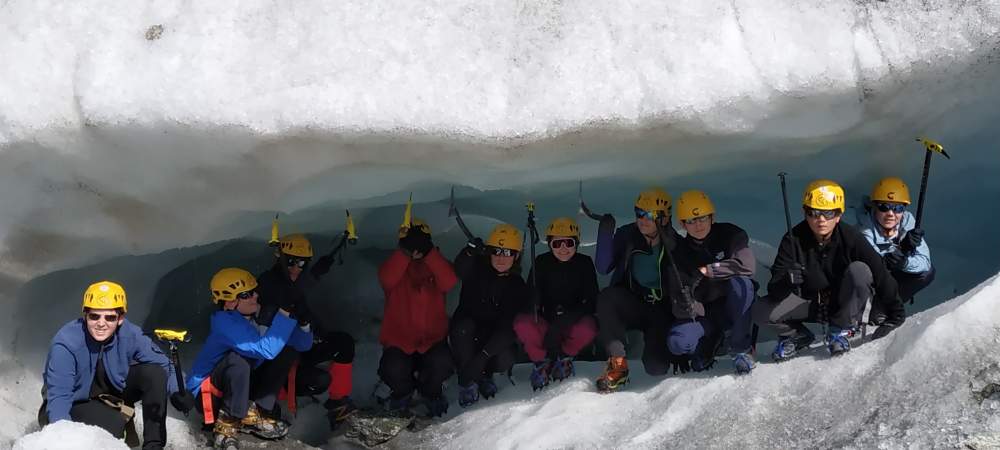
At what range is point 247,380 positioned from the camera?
15.8 ft

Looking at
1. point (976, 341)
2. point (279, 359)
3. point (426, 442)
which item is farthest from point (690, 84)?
point (279, 359)

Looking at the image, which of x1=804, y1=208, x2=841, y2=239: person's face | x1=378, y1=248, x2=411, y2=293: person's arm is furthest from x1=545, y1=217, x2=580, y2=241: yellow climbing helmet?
x1=804, y1=208, x2=841, y2=239: person's face

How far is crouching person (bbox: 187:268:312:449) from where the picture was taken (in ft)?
15.8

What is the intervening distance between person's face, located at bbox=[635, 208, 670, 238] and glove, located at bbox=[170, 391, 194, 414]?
7.96 ft

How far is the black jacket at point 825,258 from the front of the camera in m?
4.23

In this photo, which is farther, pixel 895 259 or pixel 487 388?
pixel 487 388

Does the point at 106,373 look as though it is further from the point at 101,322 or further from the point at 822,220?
the point at 822,220

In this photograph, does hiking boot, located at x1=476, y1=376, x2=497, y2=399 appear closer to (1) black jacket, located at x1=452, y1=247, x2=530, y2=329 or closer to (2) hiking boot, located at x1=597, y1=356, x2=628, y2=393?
(1) black jacket, located at x1=452, y1=247, x2=530, y2=329

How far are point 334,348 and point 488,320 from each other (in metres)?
0.85

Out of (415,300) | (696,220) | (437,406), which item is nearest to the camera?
(696,220)

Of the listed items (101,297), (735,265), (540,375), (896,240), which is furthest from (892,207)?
(101,297)

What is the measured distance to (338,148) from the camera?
4.59m

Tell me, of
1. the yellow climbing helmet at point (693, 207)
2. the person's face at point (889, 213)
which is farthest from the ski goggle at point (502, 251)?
the person's face at point (889, 213)

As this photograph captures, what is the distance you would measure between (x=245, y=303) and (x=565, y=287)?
1.67 meters
